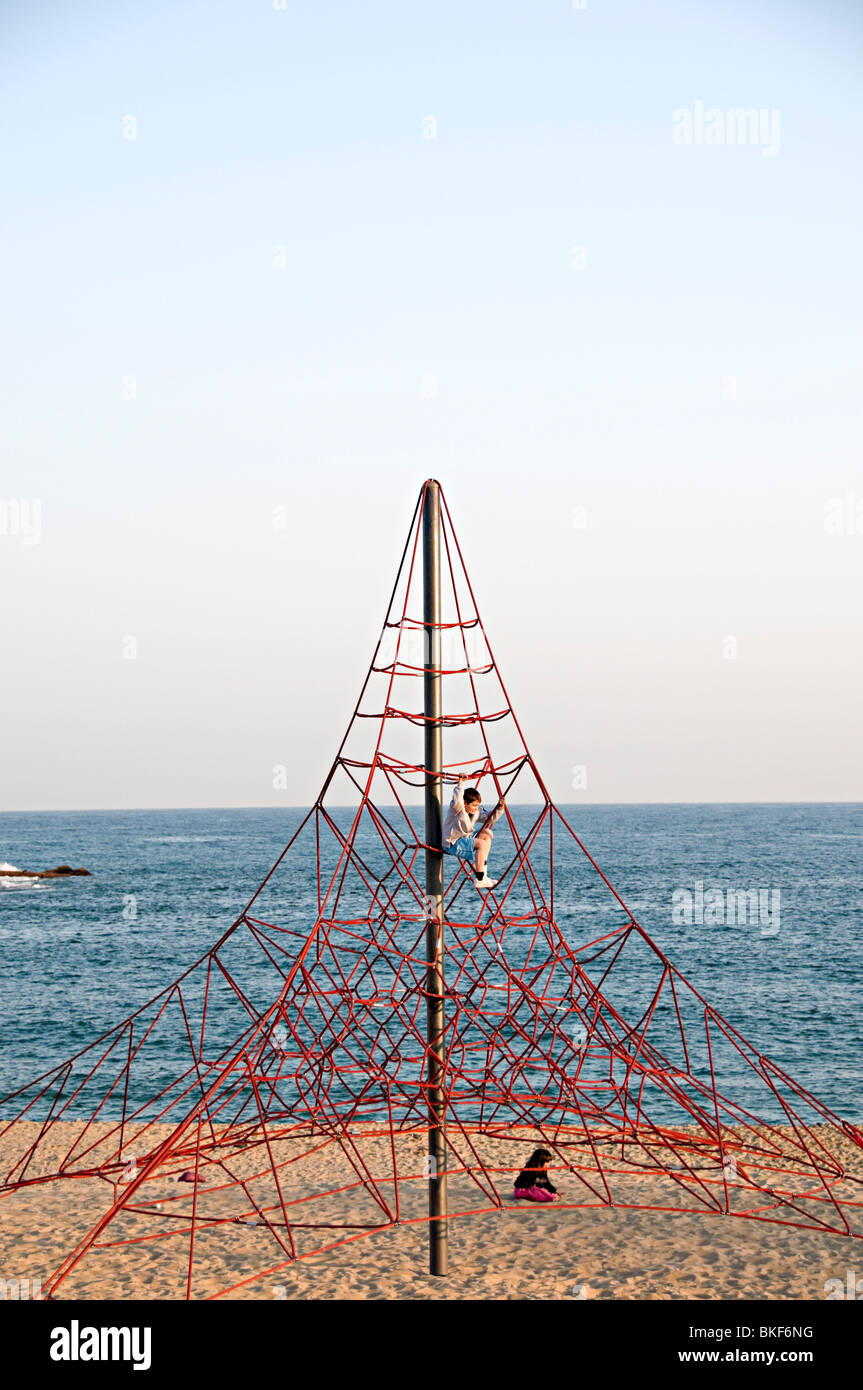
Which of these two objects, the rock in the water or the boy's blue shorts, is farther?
the rock in the water

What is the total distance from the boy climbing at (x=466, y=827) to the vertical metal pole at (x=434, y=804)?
0.64ft

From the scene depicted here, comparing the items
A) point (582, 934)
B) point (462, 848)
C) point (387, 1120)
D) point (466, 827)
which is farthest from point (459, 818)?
point (582, 934)

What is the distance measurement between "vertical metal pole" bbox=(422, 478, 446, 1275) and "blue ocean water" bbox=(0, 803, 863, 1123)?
64.1 ft

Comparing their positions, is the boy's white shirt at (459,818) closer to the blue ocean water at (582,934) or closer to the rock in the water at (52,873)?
the blue ocean water at (582,934)

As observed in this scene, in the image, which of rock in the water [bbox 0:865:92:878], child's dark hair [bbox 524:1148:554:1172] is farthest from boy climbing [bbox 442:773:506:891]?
rock in the water [bbox 0:865:92:878]

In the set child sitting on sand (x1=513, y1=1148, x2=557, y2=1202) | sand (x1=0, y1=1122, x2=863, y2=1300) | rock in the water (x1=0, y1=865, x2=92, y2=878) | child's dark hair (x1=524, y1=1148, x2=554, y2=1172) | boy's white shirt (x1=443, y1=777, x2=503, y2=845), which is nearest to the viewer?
boy's white shirt (x1=443, y1=777, x2=503, y2=845)

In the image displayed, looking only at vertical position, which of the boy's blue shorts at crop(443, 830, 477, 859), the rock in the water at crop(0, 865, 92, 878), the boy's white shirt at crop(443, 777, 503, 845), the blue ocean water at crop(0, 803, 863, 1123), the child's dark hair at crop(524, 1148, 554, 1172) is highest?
the boy's white shirt at crop(443, 777, 503, 845)

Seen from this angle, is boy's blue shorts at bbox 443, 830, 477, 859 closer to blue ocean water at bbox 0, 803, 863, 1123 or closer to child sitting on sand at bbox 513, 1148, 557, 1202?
child sitting on sand at bbox 513, 1148, 557, 1202

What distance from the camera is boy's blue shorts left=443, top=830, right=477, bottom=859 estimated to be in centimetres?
1298

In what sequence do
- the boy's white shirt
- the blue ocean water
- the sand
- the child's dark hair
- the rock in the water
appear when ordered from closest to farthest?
the boy's white shirt, the sand, the child's dark hair, the blue ocean water, the rock in the water

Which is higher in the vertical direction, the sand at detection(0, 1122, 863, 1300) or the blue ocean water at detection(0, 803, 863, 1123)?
the sand at detection(0, 1122, 863, 1300)

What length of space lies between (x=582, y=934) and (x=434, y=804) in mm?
48456

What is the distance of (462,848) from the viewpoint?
512 inches
